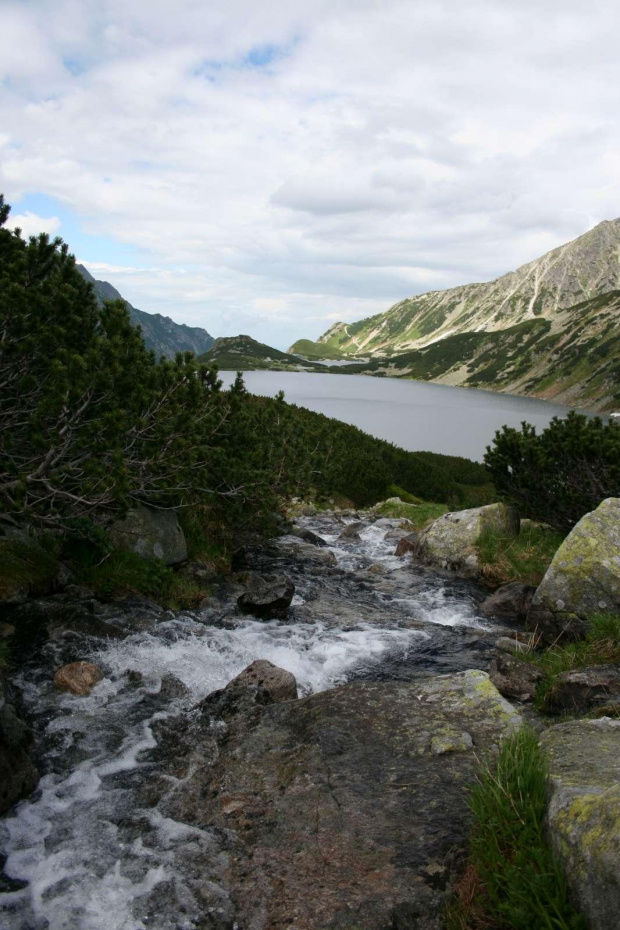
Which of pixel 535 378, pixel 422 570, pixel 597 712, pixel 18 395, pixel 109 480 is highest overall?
pixel 535 378

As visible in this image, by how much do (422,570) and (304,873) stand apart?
12.9 m

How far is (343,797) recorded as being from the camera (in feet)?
17.5

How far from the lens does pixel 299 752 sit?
613 cm

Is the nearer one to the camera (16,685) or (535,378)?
(16,685)

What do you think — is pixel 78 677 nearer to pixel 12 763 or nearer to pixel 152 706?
pixel 152 706

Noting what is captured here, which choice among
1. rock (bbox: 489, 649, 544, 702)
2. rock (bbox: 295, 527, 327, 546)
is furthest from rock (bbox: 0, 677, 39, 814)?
rock (bbox: 295, 527, 327, 546)

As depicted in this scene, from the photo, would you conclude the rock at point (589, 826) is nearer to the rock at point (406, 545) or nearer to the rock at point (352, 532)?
the rock at point (406, 545)

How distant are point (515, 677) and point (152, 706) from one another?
513 cm

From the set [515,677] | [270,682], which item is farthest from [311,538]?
[270,682]

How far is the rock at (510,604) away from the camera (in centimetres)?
1305

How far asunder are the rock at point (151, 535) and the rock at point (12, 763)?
5.99 metres

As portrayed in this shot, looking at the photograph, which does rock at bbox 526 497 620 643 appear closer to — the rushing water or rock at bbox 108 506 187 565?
the rushing water

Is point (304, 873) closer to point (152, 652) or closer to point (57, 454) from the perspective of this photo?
point (152, 652)

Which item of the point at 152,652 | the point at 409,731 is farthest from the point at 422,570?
the point at 409,731
